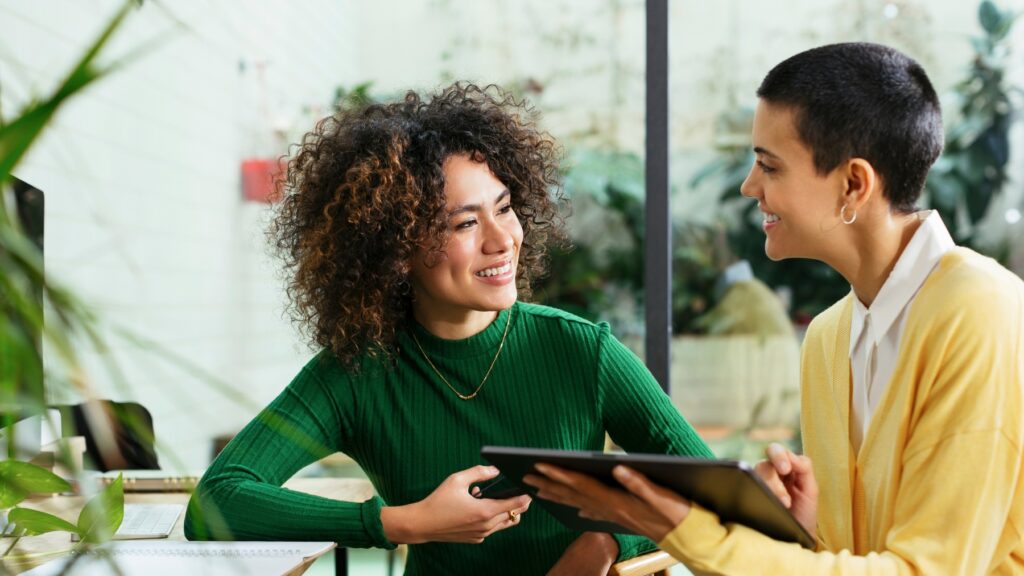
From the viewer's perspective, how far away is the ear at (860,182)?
1.37 meters

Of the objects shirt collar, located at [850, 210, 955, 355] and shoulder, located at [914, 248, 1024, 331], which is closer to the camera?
shoulder, located at [914, 248, 1024, 331]

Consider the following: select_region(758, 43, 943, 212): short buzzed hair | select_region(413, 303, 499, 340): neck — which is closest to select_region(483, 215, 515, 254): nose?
select_region(413, 303, 499, 340): neck

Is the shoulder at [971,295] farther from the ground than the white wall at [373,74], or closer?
closer

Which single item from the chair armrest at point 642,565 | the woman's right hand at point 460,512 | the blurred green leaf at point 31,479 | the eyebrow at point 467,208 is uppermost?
the eyebrow at point 467,208

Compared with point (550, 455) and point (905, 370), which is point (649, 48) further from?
point (550, 455)

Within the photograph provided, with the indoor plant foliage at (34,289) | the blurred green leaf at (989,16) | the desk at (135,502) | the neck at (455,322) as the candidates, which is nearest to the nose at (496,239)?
the neck at (455,322)

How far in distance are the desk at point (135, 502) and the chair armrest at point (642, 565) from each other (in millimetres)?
568

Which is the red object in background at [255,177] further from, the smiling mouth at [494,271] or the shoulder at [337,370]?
the smiling mouth at [494,271]

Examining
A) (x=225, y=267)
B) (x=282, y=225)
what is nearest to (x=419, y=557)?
(x=282, y=225)

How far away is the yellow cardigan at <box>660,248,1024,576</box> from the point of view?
1.21m

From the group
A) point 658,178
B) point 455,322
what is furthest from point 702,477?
point 658,178

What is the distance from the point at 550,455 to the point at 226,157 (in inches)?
94.1

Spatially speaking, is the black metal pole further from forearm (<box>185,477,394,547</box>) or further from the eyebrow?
forearm (<box>185,477,394,547</box>)

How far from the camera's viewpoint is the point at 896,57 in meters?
1.40
